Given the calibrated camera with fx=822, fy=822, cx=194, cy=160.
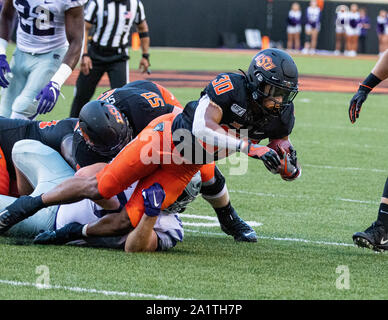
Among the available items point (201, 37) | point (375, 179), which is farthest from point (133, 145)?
point (201, 37)

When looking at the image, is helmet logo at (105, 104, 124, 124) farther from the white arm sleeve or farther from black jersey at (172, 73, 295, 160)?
the white arm sleeve

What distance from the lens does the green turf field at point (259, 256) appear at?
A: 3.87 m

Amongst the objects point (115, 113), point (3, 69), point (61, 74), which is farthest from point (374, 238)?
point (3, 69)

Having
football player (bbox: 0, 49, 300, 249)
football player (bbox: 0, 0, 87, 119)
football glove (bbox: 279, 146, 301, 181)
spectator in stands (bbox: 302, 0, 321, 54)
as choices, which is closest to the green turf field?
football player (bbox: 0, 49, 300, 249)

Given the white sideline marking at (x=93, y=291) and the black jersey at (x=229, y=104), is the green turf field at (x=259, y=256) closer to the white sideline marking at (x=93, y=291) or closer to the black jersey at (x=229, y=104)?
the white sideline marking at (x=93, y=291)

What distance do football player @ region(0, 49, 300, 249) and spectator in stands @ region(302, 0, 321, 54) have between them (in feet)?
82.7

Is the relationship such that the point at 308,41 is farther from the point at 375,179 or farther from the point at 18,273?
the point at 18,273

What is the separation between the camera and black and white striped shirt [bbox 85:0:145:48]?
880cm

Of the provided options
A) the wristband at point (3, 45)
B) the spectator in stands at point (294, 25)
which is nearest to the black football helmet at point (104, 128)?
the wristband at point (3, 45)

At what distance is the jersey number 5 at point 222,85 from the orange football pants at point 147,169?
367 mm

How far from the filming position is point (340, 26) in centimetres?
3033

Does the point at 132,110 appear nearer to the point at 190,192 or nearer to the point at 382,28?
the point at 190,192

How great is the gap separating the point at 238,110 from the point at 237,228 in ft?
2.98

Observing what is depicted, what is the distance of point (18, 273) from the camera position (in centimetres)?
405
